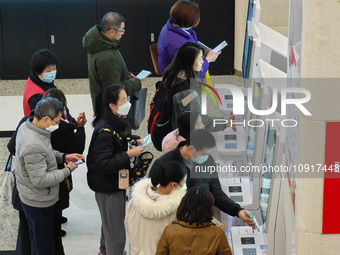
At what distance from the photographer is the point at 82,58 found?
10602 millimetres

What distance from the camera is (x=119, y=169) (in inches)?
197

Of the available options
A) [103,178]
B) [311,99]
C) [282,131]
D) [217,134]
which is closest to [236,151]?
[217,134]

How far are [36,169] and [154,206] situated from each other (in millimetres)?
1165

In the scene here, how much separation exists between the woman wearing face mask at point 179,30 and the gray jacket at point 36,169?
1.96m

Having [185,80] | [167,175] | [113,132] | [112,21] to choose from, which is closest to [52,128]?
[113,132]

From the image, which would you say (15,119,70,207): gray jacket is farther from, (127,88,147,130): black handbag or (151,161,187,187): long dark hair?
(127,88,147,130): black handbag

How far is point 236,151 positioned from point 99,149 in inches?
41.3

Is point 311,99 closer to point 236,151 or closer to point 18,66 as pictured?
point 236,151

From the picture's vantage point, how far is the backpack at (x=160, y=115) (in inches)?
219

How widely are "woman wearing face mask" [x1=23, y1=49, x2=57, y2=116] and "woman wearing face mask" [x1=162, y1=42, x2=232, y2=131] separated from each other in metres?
1.02

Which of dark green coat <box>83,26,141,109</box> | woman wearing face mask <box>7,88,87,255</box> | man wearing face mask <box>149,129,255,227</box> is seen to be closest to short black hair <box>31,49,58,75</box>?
woman wearing face mask <box>7,88,87,255</box>

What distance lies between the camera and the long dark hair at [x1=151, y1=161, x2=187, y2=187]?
4086 mm

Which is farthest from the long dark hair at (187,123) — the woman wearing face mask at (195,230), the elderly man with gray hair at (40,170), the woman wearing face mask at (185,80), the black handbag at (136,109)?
the black handbag at (136,109)

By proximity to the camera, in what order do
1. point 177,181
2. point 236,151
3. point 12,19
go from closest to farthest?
point 177,181 → point 236,151 → point 12,19
